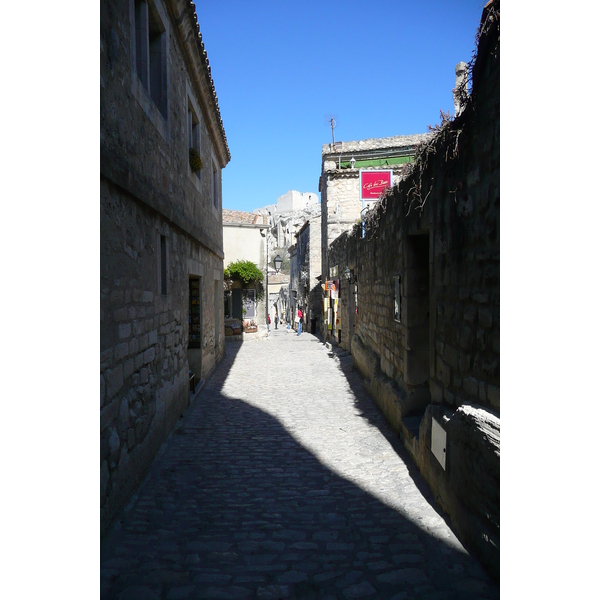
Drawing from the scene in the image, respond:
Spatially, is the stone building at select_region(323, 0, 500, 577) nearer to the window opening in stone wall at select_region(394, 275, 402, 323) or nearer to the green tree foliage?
the window opening in stone wall at select_region(394, 275, 402, 323)

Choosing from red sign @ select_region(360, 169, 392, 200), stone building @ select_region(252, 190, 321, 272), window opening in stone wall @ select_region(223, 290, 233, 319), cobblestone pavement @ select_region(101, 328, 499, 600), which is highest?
stone building @ select_region(252, 190, 321, 272)

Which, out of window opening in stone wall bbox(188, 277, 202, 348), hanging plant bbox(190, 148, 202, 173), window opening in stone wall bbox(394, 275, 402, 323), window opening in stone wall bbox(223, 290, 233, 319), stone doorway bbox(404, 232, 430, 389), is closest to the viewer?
stone doorway bbox(404, 232, 430, 389)

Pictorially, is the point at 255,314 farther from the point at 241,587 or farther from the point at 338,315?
the point at 241,587

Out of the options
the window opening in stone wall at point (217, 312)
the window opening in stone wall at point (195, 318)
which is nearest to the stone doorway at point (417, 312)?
the window opening in stone wall at point (195, 318)

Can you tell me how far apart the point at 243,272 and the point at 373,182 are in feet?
28.1

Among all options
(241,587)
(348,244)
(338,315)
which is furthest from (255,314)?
(241,587)

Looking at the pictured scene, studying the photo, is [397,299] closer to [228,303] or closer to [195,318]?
[195,318]

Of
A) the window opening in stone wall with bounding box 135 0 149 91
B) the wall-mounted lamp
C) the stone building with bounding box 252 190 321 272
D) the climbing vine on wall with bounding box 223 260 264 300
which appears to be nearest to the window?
the window opening in stone wall with bounding box 135 0 149 91

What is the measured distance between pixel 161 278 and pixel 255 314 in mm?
15711

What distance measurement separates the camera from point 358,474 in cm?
424

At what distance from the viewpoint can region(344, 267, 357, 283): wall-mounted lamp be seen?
10.6m

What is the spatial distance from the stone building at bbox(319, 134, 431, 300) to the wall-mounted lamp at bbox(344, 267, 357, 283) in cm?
581

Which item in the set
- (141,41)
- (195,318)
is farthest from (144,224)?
(195,318)

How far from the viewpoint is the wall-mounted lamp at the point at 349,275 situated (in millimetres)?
10633
